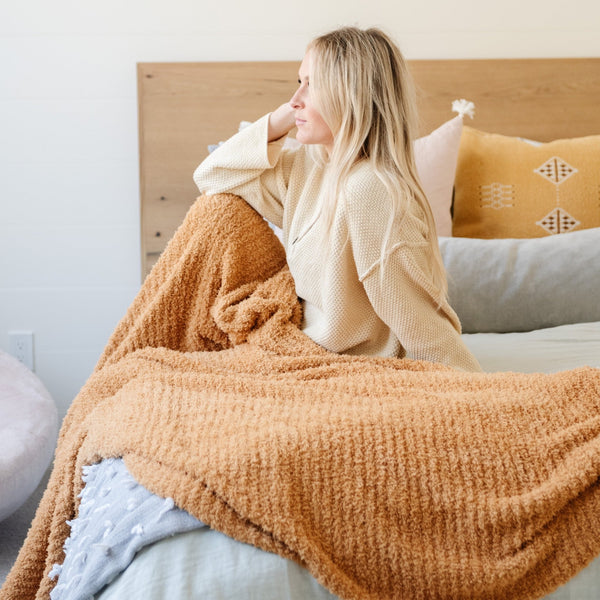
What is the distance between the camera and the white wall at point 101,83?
2371 millimetres

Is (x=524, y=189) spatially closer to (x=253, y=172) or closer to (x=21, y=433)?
(x=253, y=172)

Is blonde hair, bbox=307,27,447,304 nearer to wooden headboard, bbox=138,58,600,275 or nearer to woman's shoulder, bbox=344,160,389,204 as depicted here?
woman's shoulder, bbox=344,160,389,204

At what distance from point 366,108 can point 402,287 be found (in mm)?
326

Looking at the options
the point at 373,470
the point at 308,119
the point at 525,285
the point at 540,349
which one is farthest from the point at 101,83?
the point at 373,470

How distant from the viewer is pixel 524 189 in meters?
2.04

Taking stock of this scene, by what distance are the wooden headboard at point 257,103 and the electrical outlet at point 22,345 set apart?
1.46ft

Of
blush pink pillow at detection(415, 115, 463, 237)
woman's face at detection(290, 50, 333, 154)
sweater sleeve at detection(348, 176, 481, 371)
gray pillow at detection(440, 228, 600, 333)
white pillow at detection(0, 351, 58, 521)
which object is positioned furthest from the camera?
blush pink pillow at detection(415, 115, 463, 237)

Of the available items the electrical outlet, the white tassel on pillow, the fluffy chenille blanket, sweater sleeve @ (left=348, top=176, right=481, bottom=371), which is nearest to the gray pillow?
sweater sleeve @ (left=348, top=176, right=481, bottom=371)

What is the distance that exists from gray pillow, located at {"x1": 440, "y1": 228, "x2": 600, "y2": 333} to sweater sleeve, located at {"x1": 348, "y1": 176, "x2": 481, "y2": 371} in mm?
446

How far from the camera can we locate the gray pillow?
1.79m

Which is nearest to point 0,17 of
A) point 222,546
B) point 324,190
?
point 324,190

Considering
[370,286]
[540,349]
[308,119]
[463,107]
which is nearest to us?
[370,286]

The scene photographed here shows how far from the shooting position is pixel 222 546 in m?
0.81

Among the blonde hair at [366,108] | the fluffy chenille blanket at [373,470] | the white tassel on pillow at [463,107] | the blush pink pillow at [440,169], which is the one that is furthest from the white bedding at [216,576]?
the white tassel on pillow at [463,107]
